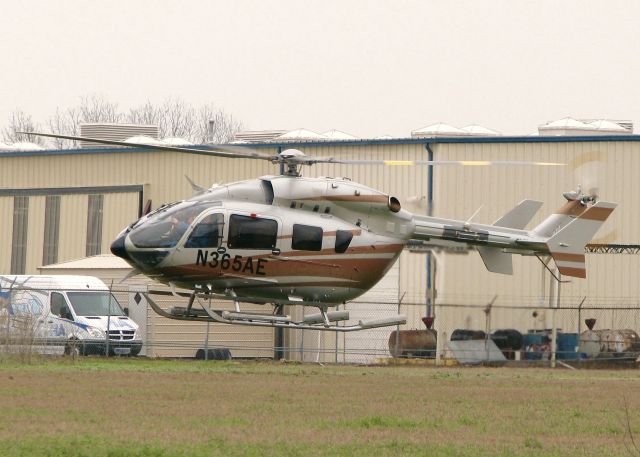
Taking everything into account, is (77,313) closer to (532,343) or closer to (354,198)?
(532,343)

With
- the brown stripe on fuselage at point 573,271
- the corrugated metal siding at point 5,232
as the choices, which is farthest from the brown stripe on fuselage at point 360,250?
the corrugated metal siding at point 5,232

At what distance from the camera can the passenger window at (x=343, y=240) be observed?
26.6 m

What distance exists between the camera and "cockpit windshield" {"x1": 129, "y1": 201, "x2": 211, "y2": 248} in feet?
83.6

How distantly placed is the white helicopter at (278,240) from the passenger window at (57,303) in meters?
12.0

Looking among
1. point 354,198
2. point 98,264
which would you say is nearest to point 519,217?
point 354,198

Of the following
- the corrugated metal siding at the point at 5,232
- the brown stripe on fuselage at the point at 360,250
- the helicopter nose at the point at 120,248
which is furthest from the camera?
the corrugated metal siding at the point at 5,232

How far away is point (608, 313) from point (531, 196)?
482 centimetres

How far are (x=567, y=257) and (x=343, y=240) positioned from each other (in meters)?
5.71

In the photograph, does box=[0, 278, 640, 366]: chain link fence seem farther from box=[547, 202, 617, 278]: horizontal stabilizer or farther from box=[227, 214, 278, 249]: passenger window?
box=[227, 214, 278, 249]: passenger window

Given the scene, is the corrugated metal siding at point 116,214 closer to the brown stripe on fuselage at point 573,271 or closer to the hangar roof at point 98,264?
the hangar roof at point 98,264

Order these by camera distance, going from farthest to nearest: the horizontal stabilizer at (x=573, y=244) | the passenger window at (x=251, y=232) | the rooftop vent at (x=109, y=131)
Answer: the rooftop vent at (x=109, y=131)
the horizontal stabilizer at (x=573, y=244)
the passenger window at (x=251, y=232)

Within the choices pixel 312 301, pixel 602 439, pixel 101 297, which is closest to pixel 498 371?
pixel 312 301

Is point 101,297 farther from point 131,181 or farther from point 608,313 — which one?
point 608,313

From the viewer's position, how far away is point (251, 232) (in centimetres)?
2581
